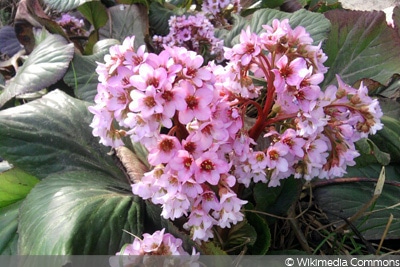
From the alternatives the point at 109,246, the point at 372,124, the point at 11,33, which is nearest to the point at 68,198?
the point at 109,246

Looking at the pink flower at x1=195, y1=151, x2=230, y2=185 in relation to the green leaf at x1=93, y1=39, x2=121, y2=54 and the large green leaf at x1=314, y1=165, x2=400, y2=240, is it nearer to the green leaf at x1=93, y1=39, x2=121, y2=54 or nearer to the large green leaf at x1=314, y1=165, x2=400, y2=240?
the large green leaf at x1=314, y1=165, x2=400, y2=240

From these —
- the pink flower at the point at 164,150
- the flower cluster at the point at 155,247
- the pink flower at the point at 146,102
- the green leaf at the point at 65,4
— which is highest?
the pink flower at the point at 146,102

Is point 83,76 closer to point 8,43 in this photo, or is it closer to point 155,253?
point 8,43

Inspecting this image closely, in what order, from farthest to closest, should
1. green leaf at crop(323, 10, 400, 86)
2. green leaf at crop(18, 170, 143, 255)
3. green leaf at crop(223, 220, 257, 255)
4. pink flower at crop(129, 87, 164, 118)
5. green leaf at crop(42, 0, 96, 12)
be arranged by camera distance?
green leaf at crop(42, 0, 96, 12)
green leaf at crop(323, 10, 400, 86)
green leaf at crop(223, 220, 257, 255)
green leaf at crop(18, 170, 143, 255)
pink flower at crop(129, 87, 164, 118)

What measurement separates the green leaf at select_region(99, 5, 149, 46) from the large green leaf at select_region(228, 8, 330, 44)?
0.31 metres

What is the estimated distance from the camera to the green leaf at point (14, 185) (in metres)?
0.90

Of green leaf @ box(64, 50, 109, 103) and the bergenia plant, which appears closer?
the bergenia plant

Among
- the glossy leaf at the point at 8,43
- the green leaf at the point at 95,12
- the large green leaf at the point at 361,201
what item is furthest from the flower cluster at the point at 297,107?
the glossy leaf at the point at 8,43

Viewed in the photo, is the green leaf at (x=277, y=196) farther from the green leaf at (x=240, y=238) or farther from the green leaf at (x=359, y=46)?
the green leaf at (x=359, y=46)

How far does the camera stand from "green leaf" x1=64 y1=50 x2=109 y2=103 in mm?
1097

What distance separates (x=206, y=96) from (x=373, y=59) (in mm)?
672

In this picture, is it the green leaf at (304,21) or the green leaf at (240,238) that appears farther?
the green leaf at (304,21)

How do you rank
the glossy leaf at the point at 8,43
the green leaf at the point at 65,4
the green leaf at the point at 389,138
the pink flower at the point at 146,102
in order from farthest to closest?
the glossy leaf at the point at 8,43
the green leaf at the point at 65,4
the green leaf at the point at 389,138
the pink flower at the point at 146,102

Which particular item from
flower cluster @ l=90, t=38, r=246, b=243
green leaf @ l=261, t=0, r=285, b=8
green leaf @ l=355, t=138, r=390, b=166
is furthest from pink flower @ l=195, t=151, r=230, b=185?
green leaf @ l=261, t=0, r=285, b=8
